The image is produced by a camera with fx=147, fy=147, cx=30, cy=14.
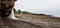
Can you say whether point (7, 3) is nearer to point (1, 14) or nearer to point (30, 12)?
point (1, 14)

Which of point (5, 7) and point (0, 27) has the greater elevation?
point (5, 7)

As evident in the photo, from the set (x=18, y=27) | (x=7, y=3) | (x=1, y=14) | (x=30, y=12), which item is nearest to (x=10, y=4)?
(x=7, y=3)

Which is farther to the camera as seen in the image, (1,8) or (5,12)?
(5,12)

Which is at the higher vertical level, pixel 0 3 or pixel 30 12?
pixel 0 3

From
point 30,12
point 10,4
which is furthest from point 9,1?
point 30,12

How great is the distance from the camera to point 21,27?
99 centimetres

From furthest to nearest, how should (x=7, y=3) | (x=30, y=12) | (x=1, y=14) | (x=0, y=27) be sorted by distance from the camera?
(x=30, y=12) → (x=1, y=14) → (x=7, y=3) → (x=0, y=27)

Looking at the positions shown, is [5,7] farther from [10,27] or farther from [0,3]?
[10,27]

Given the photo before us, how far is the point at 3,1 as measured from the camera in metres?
1.48

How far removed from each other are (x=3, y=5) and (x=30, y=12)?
221 centimetres

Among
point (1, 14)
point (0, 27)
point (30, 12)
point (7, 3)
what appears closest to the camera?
point (0, 27)

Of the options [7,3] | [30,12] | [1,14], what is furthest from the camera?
[30,12]

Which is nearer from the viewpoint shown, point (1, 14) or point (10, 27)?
point (10, 27)

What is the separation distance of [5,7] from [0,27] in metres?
0.54
